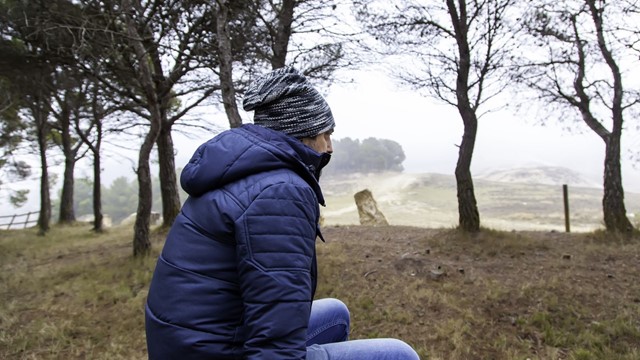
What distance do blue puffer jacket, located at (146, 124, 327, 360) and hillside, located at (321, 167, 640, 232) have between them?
39.6ft

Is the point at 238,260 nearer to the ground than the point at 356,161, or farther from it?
nearer to the ground

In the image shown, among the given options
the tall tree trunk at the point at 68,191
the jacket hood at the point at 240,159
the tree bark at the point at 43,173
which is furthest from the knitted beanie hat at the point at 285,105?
the tall tree trunk at the point at 68,191

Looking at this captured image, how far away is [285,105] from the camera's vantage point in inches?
51.3

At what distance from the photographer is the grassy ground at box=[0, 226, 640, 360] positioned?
10.8 feet

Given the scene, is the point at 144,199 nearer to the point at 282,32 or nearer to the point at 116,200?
the point at 282,32

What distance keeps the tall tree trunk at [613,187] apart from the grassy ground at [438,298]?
66cm

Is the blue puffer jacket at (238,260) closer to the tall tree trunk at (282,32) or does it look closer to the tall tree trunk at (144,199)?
the tall tree trunk at (282,32)

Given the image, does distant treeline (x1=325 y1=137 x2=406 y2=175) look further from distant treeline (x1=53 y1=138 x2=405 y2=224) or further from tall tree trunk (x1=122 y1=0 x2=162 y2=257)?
tall tree trunk (x1=122 y1=0 x2=162 y2=257)

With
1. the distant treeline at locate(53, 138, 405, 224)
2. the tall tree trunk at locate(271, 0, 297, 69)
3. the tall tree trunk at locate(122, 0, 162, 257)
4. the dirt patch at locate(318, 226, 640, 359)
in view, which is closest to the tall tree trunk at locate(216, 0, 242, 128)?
the tall tree trunk at locate(271, 0, 297, 69)

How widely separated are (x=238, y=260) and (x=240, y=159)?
27 centimetres

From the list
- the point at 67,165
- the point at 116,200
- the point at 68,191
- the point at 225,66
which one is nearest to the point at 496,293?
the point at 225,66

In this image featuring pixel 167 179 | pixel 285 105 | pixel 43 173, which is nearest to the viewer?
pixel 285 105

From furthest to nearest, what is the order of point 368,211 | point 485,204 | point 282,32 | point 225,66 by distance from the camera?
point 485,204 < point 368,211 < point 282,32 < point 225,66

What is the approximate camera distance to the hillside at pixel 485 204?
1588cm
